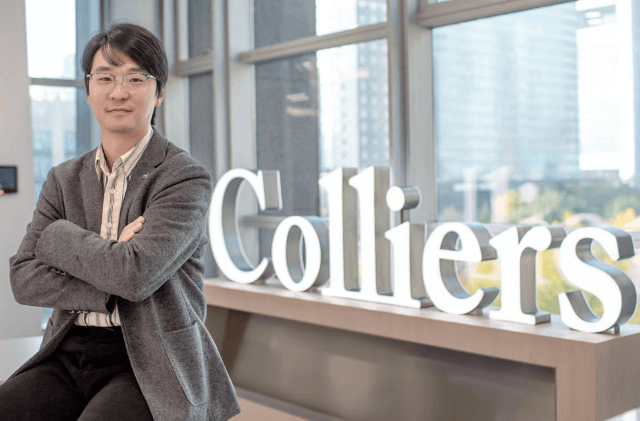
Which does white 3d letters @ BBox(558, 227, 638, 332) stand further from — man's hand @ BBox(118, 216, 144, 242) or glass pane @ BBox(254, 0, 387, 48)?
glass pane @ BBox(254, 0, 387, 48)

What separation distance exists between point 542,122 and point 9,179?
12.0 ft

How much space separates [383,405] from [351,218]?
878 mm

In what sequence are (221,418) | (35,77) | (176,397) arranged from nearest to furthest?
(176,397), (221,418), (35,77)

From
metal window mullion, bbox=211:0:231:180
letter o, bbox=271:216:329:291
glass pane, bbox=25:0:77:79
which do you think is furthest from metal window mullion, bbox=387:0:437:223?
glass pane, bbox=25:0:77:79

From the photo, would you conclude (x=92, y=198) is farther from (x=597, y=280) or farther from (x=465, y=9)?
(x=465, y=9)

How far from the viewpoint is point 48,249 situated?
5.10ft

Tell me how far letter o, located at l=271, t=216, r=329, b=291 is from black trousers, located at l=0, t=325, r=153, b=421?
6.22 feet

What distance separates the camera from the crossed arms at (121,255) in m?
1.47

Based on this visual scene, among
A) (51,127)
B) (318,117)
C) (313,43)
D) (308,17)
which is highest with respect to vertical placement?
(308,17)

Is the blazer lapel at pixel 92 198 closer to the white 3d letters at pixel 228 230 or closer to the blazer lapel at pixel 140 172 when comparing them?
the blazer lapel at pixel 140 172

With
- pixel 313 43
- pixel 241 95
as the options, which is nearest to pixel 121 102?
pixel 313 43

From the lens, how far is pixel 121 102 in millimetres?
1565

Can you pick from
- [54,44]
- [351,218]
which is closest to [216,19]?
[54,44]

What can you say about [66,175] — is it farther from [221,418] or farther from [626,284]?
[626,284]
